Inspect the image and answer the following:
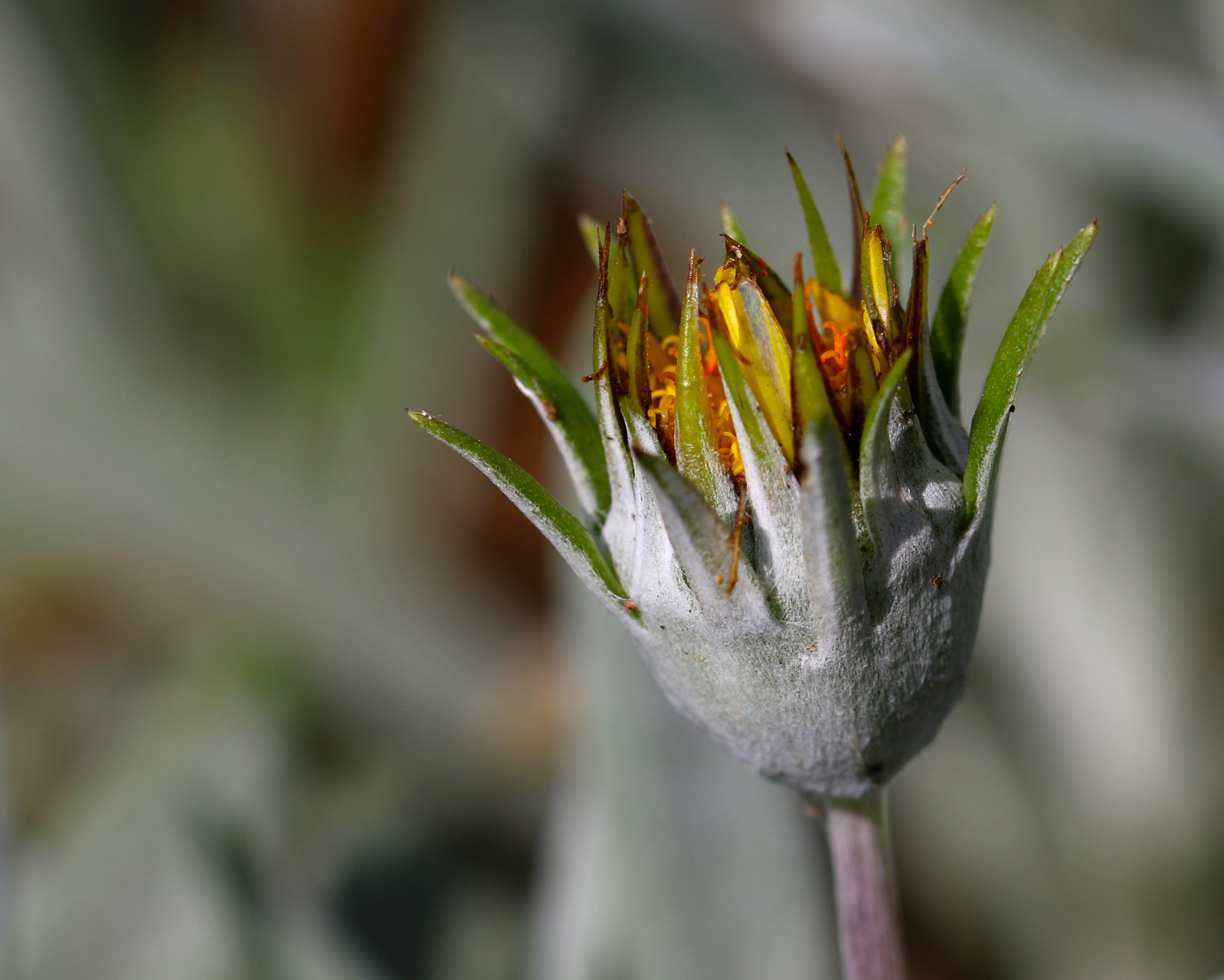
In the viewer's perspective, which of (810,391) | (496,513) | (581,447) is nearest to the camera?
(810,391)

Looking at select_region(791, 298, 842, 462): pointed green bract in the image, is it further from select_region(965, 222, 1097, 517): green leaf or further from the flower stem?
the flower stem

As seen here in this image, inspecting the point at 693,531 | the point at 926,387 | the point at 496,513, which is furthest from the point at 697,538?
the point at 496,513

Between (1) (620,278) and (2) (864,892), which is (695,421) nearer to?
(1) (620,278)

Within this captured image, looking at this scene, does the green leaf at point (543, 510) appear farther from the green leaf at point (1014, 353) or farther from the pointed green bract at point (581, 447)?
the green leaf at point (1014, 353)

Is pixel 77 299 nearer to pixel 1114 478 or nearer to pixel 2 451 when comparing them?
pixel 2 451

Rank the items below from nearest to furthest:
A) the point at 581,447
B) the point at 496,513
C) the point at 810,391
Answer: the point at 810,391 < the point at 581,447 < the point at 496,513

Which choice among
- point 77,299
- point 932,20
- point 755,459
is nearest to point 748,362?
point 755,459
